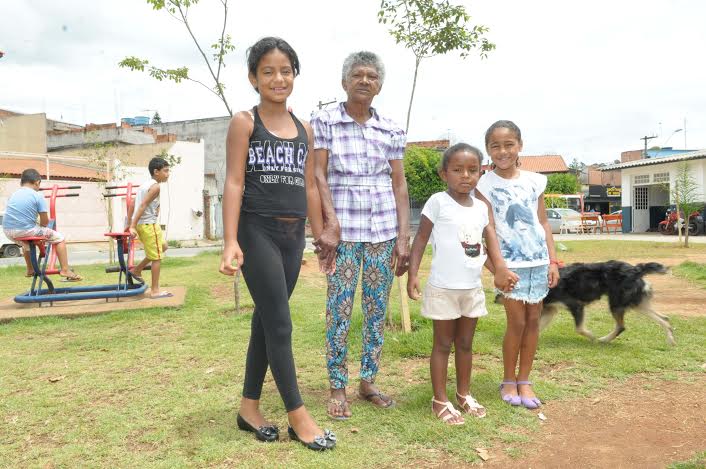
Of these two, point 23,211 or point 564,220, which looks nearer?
point 23,211

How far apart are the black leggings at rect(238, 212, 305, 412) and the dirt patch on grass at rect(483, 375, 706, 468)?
1076 mm

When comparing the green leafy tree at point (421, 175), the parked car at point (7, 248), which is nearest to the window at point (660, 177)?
the green leafy tree at point (421, 175)

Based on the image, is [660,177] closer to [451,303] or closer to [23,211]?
[23,211]

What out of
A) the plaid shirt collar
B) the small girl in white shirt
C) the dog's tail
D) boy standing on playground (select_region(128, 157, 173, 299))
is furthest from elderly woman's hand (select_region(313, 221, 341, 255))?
boy standing on playground (select_region(128, 157, 173, 299))

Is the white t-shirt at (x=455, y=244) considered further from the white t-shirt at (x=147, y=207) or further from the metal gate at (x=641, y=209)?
the metal gate at (x=641, y=209)

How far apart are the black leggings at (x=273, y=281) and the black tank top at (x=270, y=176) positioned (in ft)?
0.20

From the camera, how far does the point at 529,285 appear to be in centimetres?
359

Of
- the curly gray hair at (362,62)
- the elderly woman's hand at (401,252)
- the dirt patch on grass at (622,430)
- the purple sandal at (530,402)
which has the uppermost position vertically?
the curly gray hair at (362,62)

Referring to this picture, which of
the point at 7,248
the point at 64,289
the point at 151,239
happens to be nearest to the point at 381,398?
the point at 151,239

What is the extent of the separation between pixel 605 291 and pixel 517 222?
193 centimetres

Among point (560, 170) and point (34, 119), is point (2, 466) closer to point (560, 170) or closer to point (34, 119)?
point (34, 119)

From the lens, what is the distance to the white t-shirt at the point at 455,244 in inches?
128

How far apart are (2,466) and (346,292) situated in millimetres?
1904

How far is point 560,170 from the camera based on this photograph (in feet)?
166
